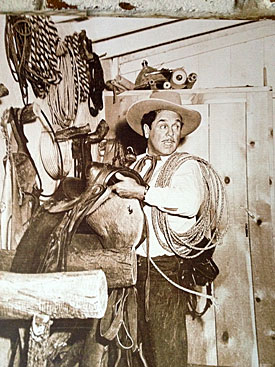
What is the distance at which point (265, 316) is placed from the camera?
1.26 m

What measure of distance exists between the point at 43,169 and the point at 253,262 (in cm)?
62

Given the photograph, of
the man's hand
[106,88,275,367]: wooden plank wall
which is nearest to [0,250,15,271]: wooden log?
the man's hand

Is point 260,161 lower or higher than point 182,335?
higher

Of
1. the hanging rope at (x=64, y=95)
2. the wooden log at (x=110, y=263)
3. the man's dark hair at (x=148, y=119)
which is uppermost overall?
the hanging rope at (x=64, y=95)

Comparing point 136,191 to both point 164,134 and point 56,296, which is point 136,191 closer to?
point 164,134

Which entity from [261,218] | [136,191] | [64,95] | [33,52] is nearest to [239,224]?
[261,218]

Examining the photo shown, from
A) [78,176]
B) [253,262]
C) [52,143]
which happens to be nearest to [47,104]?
[52,143]

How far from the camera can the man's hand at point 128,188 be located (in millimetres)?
1305

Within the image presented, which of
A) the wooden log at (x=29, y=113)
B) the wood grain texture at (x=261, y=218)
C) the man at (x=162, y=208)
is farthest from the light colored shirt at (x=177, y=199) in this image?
the wooden log at (x=29, y=113)

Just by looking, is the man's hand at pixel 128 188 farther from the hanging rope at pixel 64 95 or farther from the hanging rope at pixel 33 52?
the hanging rope at pixel 33 52

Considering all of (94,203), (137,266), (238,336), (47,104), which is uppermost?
(47,104)

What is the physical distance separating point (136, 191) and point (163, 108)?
24cm

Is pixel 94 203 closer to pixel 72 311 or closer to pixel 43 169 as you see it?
pixel 43 169

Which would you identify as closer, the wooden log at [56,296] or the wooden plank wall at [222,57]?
Result: the wooden log at [56,296]
